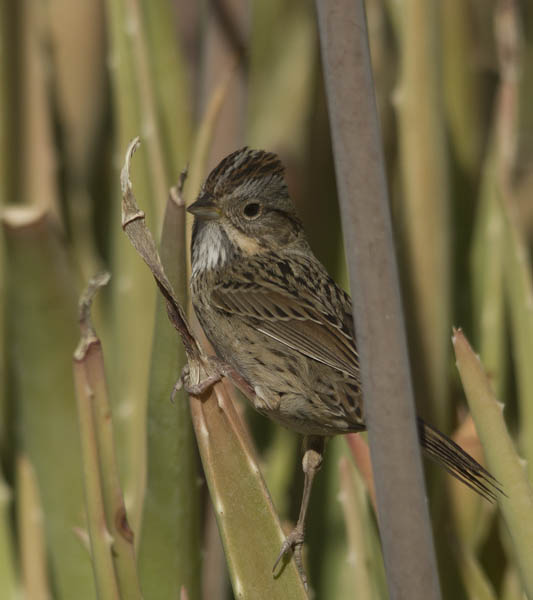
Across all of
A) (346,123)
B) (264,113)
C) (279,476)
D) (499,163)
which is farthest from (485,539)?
(346,123)

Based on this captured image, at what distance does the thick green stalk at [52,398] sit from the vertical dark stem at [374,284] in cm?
70

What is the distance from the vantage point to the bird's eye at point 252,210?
1529mm

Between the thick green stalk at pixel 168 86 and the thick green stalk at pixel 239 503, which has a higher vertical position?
the thick green stalk at pixel 168 86

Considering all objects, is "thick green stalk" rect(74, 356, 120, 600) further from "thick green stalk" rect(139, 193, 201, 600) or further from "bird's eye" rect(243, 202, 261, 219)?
"bird's eye" rect(243, 202, 261, 219)

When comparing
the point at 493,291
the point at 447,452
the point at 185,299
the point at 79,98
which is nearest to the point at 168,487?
the point at 185,299

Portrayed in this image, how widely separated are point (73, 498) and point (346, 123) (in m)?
0.91

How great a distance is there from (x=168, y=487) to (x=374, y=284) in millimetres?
524

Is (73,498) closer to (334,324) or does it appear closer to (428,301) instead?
(334,324)

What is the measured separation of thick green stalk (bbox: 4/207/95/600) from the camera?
137cm

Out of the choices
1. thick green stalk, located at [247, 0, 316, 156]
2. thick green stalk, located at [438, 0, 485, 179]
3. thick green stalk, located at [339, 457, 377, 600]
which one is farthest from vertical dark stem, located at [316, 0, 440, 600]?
thick green stalk, located at [438, 0, 485, 179]

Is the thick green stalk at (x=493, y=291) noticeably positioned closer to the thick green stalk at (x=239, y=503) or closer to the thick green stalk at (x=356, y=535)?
the thick green stalk at (x=356, y=535)

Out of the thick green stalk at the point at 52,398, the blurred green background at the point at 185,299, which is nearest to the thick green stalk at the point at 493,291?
the blurred green background at the point at 185,299

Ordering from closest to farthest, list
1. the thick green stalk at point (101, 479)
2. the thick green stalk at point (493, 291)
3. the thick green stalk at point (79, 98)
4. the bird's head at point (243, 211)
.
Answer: the thick green stalk at point (101, 479) → the bird's head at point (243, 211) → the thick green stalk at point (493, 291) → the thick green stalk at point (79, 98)

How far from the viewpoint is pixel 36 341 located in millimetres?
1437
